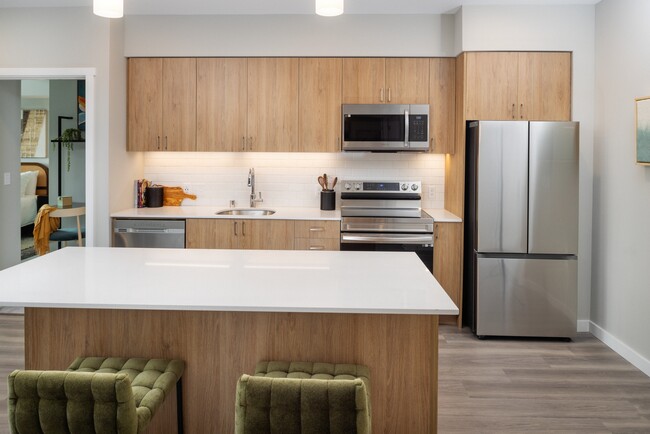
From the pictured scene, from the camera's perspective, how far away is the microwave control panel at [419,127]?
5008 millimetres

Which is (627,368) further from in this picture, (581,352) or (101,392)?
(101,392)

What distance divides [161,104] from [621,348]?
4.24m

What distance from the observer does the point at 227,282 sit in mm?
2410

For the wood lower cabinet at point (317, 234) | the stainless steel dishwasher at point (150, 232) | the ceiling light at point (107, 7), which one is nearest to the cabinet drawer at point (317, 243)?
the wood lower cabinet at point (317, 234)

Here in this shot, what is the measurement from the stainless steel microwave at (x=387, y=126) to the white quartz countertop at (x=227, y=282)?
201cm

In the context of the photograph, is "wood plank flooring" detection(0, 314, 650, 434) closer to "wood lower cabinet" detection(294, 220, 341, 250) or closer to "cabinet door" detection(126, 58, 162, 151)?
"wood lower cabinet" detection(294, 220, 341, 250)

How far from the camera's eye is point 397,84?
201 inches

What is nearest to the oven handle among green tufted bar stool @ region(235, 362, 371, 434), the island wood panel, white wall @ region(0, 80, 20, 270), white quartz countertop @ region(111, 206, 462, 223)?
white quartz countertop @ region(111, 206, 462, 223)

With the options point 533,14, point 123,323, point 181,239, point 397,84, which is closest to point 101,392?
point 123,323

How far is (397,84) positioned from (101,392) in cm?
399

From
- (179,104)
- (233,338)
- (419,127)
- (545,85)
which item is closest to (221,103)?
(179,104)

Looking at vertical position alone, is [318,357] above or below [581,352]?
above

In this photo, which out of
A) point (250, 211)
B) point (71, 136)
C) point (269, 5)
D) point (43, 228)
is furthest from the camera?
point (71, 136)

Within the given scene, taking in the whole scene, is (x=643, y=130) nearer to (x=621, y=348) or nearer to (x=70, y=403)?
(x=621, y=348)
